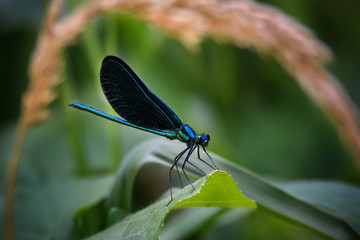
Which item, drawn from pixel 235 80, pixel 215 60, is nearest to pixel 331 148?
pixel 235 80

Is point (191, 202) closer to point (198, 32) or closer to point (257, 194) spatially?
point (257, 194)

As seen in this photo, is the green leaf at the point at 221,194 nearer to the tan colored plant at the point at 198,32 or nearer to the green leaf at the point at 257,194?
the green leaf at the point at 257,194

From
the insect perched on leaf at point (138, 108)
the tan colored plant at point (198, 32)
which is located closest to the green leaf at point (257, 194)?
the insect perched on leaf at point (138, 108)

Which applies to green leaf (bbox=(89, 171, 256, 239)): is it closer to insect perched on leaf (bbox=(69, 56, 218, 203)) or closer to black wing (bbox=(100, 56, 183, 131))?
insect perched on leaf (bbox=(69, 56, 218, 203))

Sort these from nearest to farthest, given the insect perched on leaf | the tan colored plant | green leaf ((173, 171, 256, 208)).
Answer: green leaf ((173, 171, 256, 208))
the insect perched on leaf
the tan colored plant

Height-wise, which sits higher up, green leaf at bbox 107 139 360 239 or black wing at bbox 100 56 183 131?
black wing at bbox 100 56 183 131

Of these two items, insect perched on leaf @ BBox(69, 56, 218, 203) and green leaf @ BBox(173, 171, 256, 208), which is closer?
green leaf @ BBox(173, 171, 256, 208)

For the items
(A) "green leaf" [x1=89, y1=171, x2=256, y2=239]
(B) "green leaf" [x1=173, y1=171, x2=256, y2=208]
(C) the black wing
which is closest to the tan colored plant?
(C) the black wing

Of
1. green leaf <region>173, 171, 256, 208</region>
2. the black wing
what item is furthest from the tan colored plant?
green leaf <region>173, 171, 256, 208</region>

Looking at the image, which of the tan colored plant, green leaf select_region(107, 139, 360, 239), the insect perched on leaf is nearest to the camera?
green leaf select_region(107, 139, 360, 239)
